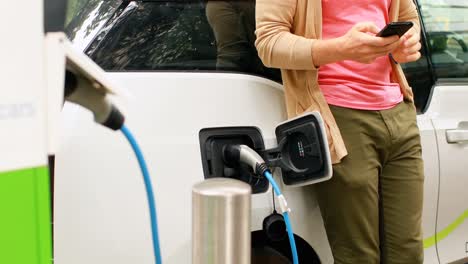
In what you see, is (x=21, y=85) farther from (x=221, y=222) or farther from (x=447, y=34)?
(x=447, y=34)

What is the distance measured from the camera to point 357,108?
1.70 meters

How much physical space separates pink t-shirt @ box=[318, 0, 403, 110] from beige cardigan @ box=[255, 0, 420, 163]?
0.19 ft

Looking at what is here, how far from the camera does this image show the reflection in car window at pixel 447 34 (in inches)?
90.0

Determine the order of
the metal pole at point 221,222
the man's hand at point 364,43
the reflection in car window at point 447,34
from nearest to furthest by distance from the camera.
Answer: the metal pole at point 221,222 → the man's hand at point 364,43 → the reflection in car window at point 447,34

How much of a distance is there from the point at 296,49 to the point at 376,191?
0.55m

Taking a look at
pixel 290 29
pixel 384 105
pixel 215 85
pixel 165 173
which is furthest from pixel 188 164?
pixel 384 105

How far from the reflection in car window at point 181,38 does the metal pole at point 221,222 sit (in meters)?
0.59

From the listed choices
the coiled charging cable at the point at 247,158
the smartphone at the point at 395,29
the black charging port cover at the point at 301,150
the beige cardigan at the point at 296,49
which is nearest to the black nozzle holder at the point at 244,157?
the coiled charging cable at the point at 247,158

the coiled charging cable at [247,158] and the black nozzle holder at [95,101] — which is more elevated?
the black nozzle holder at [95,101]

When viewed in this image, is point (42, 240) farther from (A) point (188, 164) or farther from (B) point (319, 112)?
(B) point (319, 112)

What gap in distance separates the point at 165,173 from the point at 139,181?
81 mm

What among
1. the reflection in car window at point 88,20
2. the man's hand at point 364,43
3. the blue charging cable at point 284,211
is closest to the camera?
the blue charging cable at point 284,211

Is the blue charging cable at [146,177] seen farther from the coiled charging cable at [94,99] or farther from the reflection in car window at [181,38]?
the reflection in car window at [181,38]

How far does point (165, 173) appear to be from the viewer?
1.52 m
